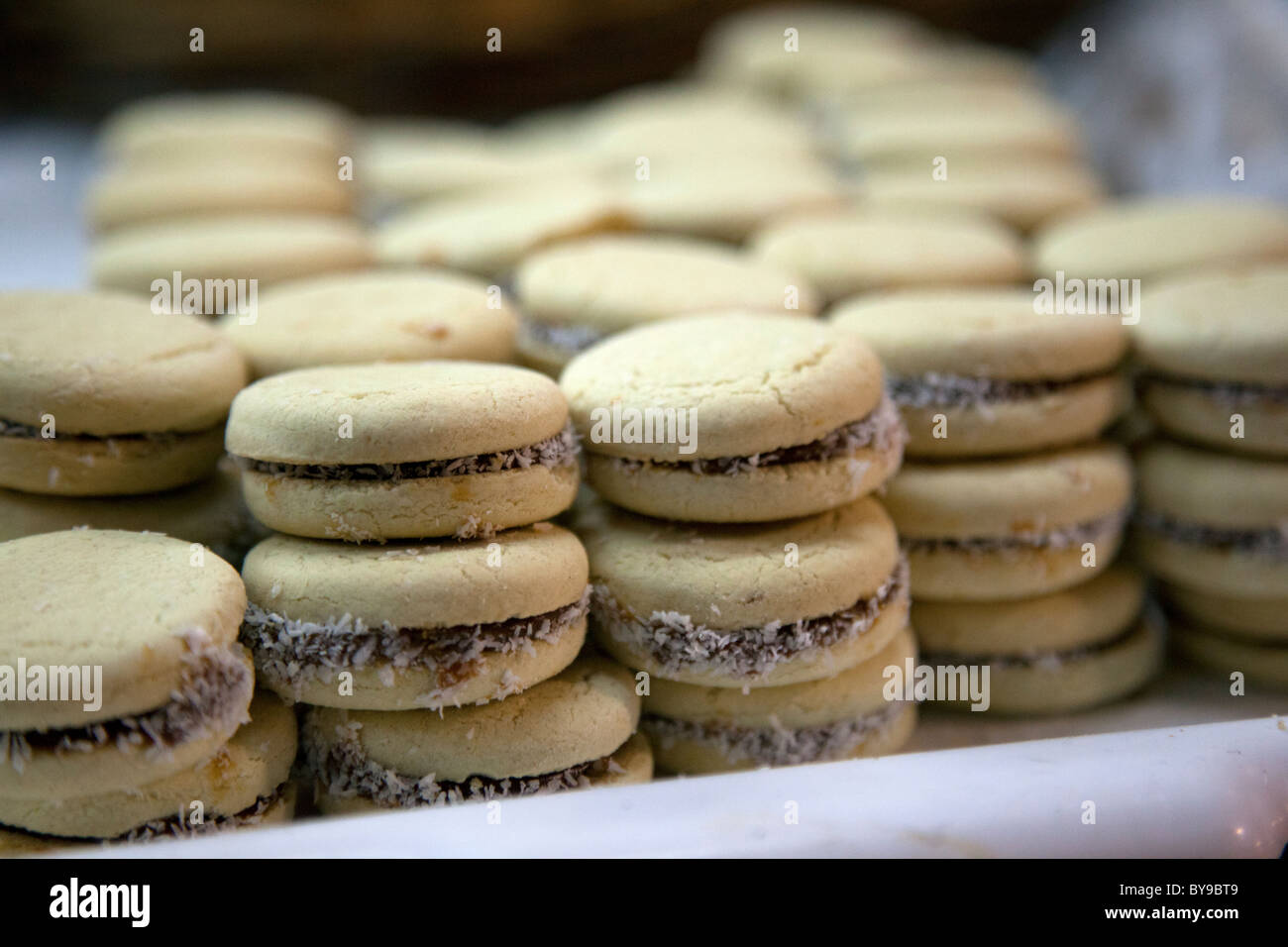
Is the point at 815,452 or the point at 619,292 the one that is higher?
the point at 619,292

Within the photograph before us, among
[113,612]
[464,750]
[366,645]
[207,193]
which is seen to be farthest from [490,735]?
[207,193]

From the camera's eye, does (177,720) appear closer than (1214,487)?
Yes

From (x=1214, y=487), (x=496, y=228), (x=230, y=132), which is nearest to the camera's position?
(x=1214, y=487)

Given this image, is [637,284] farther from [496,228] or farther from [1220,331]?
[1220,331]

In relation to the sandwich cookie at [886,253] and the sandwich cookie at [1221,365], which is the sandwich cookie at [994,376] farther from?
the sandwich cookie at [886,253]

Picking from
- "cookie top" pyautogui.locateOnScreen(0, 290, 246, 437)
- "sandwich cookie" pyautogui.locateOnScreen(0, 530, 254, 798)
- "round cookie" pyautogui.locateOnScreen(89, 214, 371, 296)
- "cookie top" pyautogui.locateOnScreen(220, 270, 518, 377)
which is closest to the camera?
"sandwich cookie" pyautogui.locateOnScreen(0, 530, 254, 798)

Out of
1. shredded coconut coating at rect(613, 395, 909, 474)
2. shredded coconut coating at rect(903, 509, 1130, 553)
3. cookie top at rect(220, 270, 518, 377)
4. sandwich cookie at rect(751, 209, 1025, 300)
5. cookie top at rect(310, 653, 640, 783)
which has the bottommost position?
cookie top at rect(310, 653, 640, 783)

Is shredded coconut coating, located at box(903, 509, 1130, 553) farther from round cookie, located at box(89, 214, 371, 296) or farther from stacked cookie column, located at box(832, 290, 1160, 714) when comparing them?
round cookie, located at box(89, 214, 371, 296)

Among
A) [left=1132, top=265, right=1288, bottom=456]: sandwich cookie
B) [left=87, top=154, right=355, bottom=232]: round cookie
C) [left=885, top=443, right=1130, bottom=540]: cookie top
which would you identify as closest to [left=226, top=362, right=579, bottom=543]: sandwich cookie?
[left=885, top=443, right=1130, bottom=540]: cookie top
